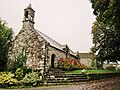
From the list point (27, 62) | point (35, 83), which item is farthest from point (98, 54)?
point (35, 83)

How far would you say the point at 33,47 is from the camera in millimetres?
27438

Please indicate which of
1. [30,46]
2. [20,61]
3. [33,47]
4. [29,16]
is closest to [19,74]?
[20,61]

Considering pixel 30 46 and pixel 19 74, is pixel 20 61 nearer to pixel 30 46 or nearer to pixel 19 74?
pixel 30 46

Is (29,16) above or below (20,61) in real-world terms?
above

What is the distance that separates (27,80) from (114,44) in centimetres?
1537

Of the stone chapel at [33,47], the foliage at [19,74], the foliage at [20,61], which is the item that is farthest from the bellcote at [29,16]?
the foliage at [19,74]

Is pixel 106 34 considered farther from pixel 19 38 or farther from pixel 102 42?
pixel 19 38

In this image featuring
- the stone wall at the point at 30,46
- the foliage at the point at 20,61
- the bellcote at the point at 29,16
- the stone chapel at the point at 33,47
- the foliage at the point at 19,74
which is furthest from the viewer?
the bellcote at the point at 29,16

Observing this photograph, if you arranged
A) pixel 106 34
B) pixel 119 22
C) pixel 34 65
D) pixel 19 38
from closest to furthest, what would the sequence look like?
1. pixel 119 22
2. pixel 34 65
3. pixel 19 38
4. pixel 106 34

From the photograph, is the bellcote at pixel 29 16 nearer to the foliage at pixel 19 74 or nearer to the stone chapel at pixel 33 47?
the stone chapel at pixel 33 47

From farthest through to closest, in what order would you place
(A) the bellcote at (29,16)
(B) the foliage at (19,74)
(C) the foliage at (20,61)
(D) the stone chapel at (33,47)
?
1. (A) the bellcote at (29,16)
2. (D) the stone chapel at (33,47)
3. (C) the foliage at (20,61)
4. (B) the foliage at (19,74)

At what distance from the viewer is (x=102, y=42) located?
31.3 metres

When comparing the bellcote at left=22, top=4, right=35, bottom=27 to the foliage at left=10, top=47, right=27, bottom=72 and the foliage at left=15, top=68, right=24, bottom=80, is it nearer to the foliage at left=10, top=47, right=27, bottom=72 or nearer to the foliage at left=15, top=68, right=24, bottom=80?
the foliage at left=10, top=47, right=27, bottom=72

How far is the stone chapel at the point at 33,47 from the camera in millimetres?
26406
